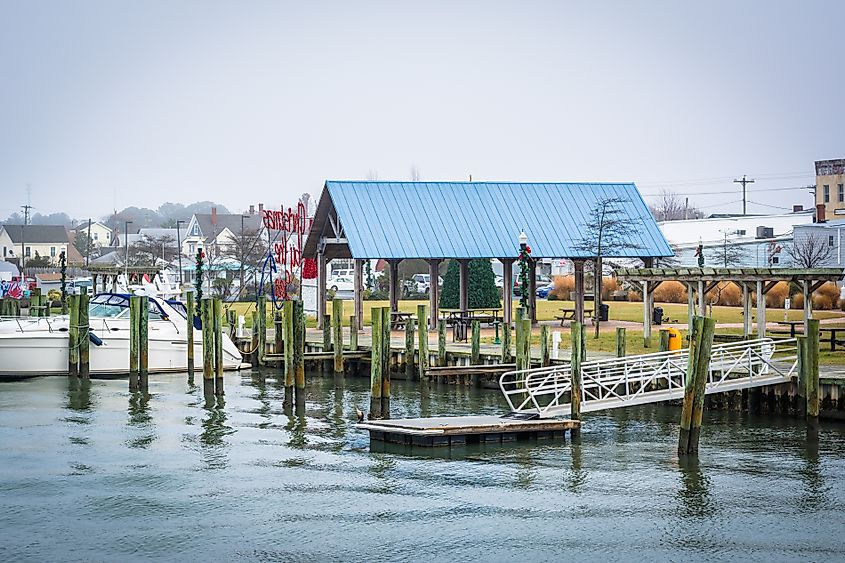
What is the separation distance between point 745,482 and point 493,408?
32.6 ft

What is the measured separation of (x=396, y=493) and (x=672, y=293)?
143 ft

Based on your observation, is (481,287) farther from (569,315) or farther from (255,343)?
(255,343)

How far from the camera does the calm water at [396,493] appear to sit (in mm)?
18594

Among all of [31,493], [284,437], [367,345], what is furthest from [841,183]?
[31,493]

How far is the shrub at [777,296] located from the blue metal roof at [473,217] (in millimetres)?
10766

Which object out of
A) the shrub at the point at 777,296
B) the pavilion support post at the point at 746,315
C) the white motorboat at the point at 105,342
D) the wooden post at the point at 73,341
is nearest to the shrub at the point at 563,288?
the shrub at the point at 777,296

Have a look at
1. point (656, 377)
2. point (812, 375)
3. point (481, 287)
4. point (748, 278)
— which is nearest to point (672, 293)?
point (481, 287)

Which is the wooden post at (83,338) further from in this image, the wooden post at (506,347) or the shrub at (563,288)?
the shrub at (563,288)

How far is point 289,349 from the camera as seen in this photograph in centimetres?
3006

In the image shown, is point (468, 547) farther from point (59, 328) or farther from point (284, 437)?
point (59, 328)

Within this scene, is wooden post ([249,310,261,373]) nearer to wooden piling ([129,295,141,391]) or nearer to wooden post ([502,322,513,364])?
wooden piling ([129,295,141,391])

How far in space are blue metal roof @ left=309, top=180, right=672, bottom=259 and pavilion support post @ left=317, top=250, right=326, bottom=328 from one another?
241cm

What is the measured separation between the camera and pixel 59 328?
37.0m

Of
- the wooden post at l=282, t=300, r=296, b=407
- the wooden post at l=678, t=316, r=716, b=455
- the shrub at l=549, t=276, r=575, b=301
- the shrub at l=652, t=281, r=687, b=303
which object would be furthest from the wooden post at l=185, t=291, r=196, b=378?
the shrub at l=549, t=276, r=575, b=301
